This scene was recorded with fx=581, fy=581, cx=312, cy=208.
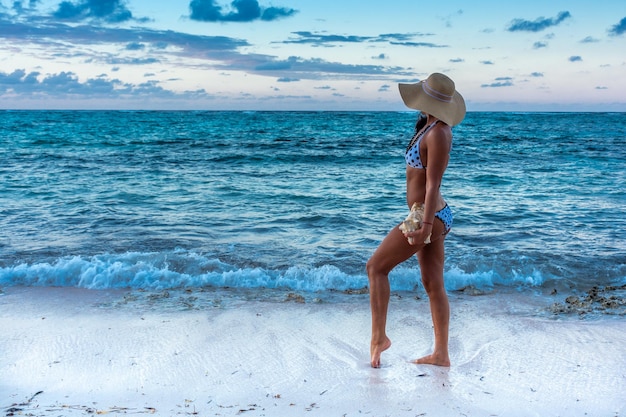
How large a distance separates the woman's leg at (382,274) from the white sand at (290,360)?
0.60ft

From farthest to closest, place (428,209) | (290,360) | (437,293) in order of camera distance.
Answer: (290,360), (437,293), (428,209)

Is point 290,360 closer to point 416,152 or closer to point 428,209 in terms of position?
point 428,209

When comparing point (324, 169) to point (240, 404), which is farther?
point (324, 169)

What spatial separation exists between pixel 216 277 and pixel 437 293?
3074 mm

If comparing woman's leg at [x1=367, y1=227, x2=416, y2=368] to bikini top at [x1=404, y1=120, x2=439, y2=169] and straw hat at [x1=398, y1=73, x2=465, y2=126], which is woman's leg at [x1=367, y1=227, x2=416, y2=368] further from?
straw hat at [x1=398, y1=73, x2=465, y2=126]

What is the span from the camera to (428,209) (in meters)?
3.53

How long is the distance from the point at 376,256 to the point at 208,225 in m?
5.96

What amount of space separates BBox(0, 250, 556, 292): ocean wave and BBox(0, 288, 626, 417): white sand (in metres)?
0.52

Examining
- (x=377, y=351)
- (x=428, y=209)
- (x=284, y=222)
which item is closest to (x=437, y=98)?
(x=428, y=209)

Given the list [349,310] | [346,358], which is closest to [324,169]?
[349,310]

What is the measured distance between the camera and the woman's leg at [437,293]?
3889mm

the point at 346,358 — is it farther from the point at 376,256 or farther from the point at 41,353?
the point at 41,353

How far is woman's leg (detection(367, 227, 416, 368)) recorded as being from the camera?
3.74 meters

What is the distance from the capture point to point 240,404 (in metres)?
3.44
